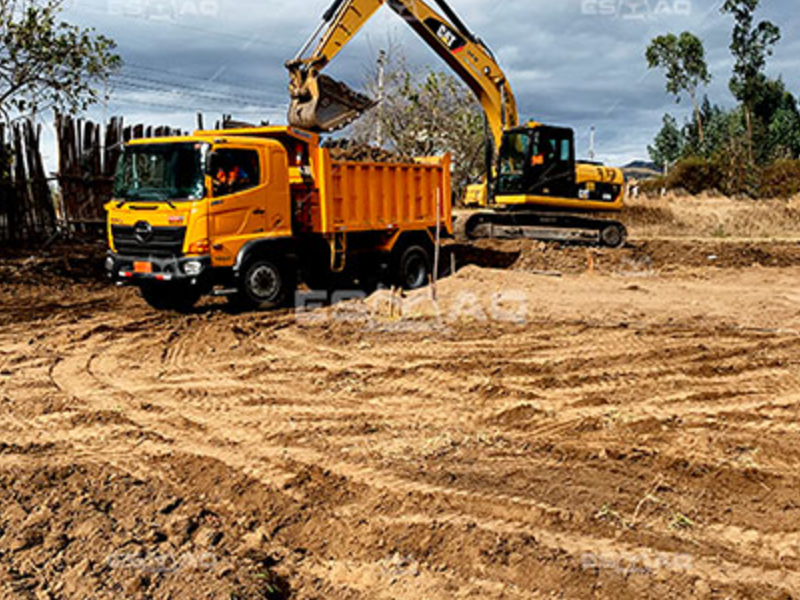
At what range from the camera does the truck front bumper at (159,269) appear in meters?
9.97

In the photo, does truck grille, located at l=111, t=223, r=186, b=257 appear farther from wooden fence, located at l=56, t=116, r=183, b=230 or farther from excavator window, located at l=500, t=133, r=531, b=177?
excavator window, located at l=500, t=133, r=531, b=177

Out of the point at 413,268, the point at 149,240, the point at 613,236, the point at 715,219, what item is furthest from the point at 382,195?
the point at 715,219

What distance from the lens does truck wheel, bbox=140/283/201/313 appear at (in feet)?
36.7

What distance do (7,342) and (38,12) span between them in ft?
19.6

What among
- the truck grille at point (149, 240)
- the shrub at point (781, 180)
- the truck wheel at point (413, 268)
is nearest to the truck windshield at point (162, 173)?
the truck grille at point (149, 240)

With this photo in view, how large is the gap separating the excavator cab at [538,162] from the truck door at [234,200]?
8.84m

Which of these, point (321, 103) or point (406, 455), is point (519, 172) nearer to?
point (321, 103)

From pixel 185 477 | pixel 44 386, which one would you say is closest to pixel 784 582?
pixel 185 477

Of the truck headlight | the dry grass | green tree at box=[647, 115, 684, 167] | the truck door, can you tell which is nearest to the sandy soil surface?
the truck headlight

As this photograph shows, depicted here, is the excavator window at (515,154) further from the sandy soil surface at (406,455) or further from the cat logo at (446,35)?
the sandy soil surface at (406,455)

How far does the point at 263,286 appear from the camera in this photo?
428 inches

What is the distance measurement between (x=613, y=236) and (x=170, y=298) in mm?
11663

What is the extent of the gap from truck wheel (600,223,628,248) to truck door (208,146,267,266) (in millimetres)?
10682

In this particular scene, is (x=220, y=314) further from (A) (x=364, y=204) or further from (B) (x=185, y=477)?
(B) (x=185, y=477)
